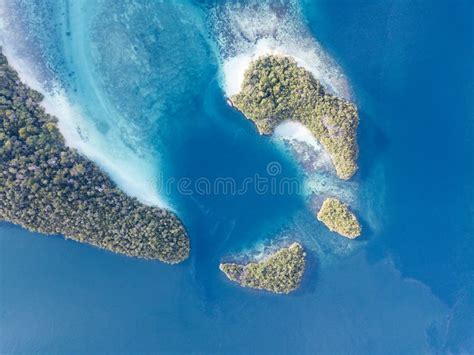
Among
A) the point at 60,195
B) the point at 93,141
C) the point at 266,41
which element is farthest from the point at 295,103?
the point at 60,195

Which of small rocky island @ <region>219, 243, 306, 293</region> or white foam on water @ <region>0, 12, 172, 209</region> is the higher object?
white foam on water @ <region>0, 12, 172, 209</region>

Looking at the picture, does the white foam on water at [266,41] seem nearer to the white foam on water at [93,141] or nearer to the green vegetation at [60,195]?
the white foam on water at [93,141]

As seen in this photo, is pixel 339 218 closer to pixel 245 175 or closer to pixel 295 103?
pixel 245 175

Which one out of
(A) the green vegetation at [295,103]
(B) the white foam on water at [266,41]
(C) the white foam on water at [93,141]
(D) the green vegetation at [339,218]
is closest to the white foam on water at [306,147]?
(B) the white foam on water at [266,41]

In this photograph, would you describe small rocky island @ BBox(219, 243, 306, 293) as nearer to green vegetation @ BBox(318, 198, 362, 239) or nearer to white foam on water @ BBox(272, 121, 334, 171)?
green vegetation @ BBox(318, 198, 362, 239)

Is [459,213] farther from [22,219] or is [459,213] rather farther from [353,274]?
[22,219]

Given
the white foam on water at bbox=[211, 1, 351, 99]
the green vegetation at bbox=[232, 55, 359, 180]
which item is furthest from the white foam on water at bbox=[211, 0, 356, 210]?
the green vegetation at bbox=[232, 55, 359, 180]

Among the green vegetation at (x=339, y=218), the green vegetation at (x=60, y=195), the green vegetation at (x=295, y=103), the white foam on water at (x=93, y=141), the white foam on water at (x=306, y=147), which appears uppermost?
the green vegetation at (x=295, y=103)
